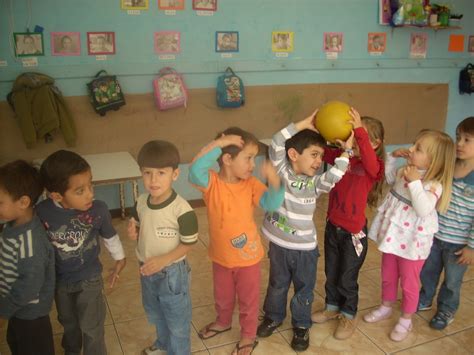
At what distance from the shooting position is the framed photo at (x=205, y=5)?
12.1ft

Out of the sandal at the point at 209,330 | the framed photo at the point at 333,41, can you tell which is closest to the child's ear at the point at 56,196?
the sandal at the point at 209,330

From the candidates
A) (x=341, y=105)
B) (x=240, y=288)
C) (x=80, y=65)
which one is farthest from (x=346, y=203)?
(x=80, y=65)

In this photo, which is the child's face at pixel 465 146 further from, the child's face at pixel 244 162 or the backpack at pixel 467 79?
the backpack at pixel 467 79

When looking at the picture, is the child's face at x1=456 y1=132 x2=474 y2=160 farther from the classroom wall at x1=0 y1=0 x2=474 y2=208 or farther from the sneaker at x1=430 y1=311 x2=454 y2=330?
the classroom wall at x1=0 y1=0 x2=474 y2=208

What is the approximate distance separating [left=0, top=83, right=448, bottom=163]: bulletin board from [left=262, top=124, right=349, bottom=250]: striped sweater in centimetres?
193

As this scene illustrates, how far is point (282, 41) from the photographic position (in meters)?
4.07

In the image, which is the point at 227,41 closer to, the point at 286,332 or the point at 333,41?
the point at 333,41

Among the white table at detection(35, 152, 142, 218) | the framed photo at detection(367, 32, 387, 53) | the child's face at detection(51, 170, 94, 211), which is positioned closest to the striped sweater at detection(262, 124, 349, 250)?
the child's face at detection(51, 170, 94, 211)

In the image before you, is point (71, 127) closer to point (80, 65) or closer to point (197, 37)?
point (80, 65)

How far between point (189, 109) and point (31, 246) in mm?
2437

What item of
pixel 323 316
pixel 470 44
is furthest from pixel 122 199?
pixel 470 44

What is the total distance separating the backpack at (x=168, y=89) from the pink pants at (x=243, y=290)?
1.92 metres

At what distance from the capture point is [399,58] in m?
4.63

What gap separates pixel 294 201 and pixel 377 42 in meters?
3.00
